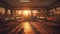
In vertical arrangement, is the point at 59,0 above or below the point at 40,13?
above

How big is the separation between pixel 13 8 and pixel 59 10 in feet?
28.7

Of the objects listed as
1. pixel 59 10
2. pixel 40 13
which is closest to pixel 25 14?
pixel 40 13

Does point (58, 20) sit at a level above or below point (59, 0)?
below

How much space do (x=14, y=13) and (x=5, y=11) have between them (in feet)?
14.9

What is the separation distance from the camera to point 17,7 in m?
20.0

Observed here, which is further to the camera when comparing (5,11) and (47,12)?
(47,12)

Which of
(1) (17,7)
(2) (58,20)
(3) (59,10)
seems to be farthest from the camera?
(1) (17,7)

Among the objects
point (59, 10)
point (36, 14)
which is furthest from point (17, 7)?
point (59, 10)

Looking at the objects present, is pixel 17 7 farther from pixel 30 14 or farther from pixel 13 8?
pixel 30 14

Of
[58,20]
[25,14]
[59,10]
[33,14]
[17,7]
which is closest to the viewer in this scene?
[58,20]

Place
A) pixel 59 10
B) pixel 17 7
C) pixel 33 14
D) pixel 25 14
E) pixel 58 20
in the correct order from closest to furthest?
pixel 58 20
pixel 59 10
pixel 17 7
pixel 33 14
pixel 25 14

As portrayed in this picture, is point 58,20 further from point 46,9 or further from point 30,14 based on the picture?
point 30,14

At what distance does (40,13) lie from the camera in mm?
22984

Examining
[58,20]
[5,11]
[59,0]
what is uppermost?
[59,0]
